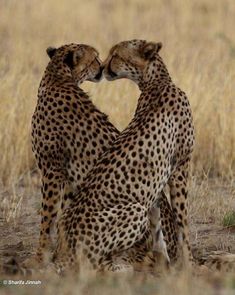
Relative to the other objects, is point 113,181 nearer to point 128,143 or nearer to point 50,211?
point 128,143

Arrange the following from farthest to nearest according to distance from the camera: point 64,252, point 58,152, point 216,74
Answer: point 216,74
point 58,152
point 64,252

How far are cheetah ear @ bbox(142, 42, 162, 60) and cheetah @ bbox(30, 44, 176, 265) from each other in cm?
40

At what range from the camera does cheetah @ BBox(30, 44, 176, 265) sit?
642 cm

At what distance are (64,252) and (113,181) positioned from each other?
0.43 metres

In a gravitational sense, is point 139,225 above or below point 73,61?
below

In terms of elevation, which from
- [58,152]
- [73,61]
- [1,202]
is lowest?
[1,202]

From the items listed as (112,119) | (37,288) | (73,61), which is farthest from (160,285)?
(112,119)

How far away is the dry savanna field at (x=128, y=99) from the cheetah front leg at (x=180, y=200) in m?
0.37

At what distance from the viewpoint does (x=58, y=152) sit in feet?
21.2

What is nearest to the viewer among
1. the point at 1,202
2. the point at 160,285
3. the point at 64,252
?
the point at 160,285

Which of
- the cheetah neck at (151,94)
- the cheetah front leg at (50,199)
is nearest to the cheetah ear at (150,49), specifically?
the cheetah neck at (151,94)

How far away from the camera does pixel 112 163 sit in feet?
19.8

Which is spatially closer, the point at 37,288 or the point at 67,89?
the point at 37,288

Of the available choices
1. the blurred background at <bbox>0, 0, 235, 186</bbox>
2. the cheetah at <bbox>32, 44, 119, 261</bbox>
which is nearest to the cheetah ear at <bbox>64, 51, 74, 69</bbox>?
the cheetah at <bbox>32, 44, 119, 261</bbox>
